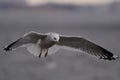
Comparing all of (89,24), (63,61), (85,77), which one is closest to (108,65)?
(63,61)

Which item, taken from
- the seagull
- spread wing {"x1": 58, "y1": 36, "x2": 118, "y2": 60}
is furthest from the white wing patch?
spread wing {"x1": 58, "y1": 36, "x2": 118, "y2": 60}

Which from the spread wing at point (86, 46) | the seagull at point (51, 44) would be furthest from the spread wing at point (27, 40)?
the spread wing at point (86, 46)

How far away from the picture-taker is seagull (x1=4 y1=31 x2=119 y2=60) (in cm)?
540

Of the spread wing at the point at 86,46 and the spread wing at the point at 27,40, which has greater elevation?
the spread wing at the point at 27,40

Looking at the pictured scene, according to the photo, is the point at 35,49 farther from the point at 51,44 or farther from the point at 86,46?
the point at 86,46

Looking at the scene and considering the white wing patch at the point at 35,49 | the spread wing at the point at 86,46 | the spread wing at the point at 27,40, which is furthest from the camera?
the spread wing at the point at 86,46

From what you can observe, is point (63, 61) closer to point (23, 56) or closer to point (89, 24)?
point (23, 56)

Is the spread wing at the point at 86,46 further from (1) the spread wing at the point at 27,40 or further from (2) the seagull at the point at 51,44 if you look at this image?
(1) the spread wing at the point at 27,40

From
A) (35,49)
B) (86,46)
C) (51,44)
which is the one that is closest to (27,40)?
(35,49)

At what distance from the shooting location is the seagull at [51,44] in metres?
5.40

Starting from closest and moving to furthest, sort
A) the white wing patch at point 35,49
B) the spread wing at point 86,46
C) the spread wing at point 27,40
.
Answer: the spread wing at point 27,40 < the white wing patch at point 35,49 < the spread wing at point 86,46

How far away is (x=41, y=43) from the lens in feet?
18.2

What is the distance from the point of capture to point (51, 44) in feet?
18.0

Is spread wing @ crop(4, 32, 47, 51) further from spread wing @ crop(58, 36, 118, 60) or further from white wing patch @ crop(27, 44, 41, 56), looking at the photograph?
spread wing @ crop(58, 36, 118, 60)
